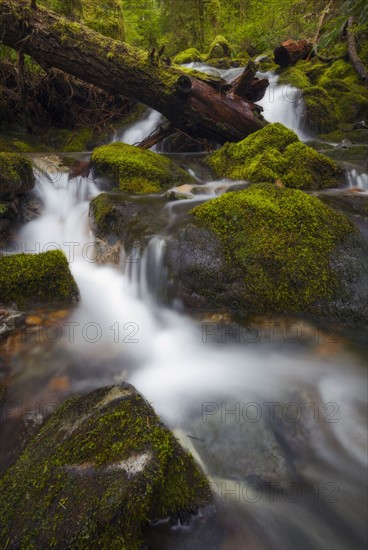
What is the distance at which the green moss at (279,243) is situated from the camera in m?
A: 3.60

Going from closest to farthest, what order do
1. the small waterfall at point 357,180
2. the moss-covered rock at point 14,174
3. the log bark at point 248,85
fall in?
the moss-covered rock at point 14,174, the small waterfall at point 357,180, the log bark at point 248,85

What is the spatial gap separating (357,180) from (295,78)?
22.4 feet

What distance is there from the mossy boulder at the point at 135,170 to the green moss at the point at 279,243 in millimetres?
1909

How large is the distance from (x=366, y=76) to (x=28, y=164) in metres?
11.0

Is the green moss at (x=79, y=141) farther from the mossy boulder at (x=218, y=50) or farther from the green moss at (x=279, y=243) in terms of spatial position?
the mossy boulder at (x=218, y=50)

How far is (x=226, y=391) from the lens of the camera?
9.72 ft

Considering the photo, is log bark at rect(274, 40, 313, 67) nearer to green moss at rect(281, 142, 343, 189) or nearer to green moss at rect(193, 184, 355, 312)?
green moss at rect(281, 142, 343, 189)

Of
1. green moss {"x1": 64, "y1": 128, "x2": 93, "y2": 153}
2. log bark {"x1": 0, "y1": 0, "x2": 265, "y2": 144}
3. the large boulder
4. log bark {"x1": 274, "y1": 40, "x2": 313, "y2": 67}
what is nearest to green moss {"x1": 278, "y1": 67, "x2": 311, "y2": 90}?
log bark {"x1": 274, "y1": 40, "x2": 313, "y2": 67}

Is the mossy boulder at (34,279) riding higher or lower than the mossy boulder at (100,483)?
higher

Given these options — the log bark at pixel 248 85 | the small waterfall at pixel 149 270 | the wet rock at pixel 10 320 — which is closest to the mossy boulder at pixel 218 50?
the log bark at pixel 248 85

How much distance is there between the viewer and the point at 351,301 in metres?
3.58

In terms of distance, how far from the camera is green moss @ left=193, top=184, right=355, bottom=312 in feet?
11.8

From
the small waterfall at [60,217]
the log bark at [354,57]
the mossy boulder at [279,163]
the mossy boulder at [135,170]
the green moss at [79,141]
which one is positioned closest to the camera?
the small waterfall at [60,217]

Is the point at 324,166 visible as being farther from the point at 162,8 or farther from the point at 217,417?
the point at 162,8
